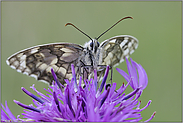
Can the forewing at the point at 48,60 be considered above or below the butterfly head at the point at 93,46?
below

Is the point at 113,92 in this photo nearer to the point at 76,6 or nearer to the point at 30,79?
the point at 30,79

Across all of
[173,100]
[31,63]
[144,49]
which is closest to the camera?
[31,63]

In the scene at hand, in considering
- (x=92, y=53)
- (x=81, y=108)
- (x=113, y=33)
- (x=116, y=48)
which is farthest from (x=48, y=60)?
(x=113, y=33)

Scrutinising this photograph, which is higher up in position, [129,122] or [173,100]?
[129,122]

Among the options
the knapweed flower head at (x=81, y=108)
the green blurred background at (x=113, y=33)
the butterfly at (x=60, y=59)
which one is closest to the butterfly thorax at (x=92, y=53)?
the butterfly at (x=60, y=59)

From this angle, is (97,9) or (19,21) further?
(97,9)

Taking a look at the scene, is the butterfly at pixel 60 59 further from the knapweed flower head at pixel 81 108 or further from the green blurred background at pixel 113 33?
the green blurred background at pixel 113 33

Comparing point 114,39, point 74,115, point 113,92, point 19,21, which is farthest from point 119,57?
point 19,21

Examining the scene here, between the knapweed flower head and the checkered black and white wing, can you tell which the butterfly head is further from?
the knapweed flower head
